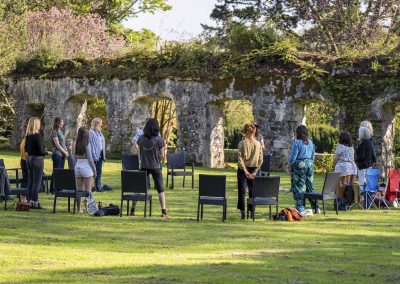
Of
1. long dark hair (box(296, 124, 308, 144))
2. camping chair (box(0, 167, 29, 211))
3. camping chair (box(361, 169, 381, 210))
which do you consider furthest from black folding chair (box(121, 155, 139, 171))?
long dark hair (box(296, 124, 308, 144))

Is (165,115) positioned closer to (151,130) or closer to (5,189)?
(5,189)

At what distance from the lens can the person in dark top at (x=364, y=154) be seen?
1847cm

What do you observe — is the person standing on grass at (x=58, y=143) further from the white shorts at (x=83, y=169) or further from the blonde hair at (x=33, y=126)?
the white shorts at (x=83, y=169)

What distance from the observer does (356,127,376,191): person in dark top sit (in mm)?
18469

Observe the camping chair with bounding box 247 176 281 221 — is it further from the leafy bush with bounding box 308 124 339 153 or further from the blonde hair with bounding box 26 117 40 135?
the leafy bush with bounding box 308 124 339 153

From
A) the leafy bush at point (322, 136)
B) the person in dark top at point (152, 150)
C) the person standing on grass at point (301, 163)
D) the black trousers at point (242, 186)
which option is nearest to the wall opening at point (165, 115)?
the leafy bush at point (322, 136)

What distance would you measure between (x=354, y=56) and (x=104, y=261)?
19.3 metres

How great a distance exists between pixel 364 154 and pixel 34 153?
255 inches

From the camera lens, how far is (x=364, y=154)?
18.6 metres

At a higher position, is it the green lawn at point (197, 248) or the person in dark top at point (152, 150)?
the person in dark top at point (152, 150)

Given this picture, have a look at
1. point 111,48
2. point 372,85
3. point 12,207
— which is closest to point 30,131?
point 12,207

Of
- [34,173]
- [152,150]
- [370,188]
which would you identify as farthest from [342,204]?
[34,173]

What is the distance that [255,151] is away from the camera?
53.9 ft

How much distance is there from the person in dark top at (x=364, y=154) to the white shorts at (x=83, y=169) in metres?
5.52
